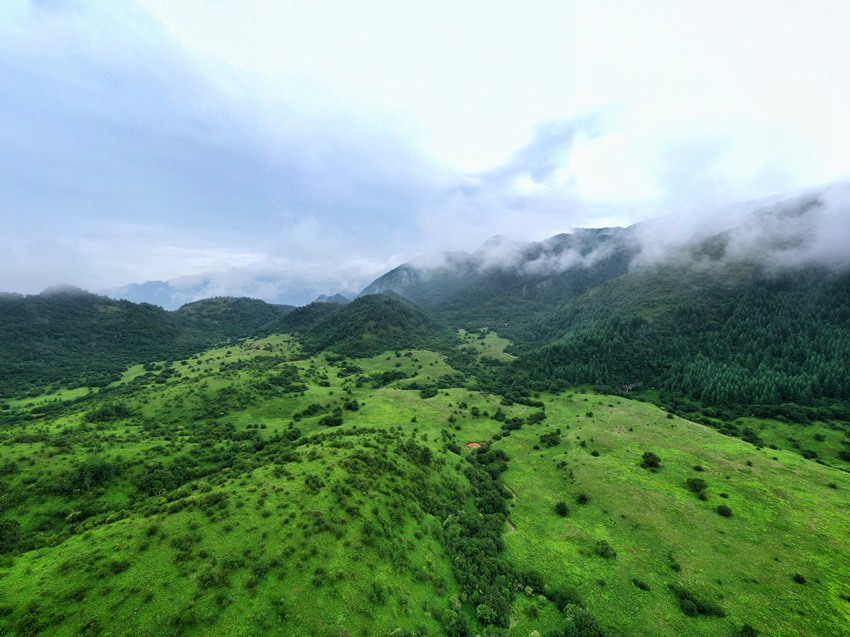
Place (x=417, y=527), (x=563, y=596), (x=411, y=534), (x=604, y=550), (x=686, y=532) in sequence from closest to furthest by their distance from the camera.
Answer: (x=563, y=596)
(x=411, y=534)
(x=604, y=550)
(x=417, y=527)
(x=686, y=532)

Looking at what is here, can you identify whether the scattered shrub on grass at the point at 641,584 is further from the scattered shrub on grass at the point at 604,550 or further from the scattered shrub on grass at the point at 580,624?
the scattered shrub on grass at the point at 580,624

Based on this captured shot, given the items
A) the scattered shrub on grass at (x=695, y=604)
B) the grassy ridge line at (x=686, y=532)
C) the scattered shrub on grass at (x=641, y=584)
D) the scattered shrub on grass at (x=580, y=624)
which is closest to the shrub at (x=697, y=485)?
the grassy ridge line at (x=686, y=532)

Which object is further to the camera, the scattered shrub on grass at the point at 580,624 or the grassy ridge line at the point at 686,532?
the grassy ridge line at the point at 686,532

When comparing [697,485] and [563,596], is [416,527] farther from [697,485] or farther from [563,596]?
[697,485]

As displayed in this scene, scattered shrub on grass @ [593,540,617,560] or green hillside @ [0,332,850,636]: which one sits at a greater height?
green hillside @ [0,332,850,636]

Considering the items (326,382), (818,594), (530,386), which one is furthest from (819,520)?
(326,382)

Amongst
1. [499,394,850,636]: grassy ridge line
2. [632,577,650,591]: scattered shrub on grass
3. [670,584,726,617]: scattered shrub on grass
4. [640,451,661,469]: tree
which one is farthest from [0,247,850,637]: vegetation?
[640,451,661,469]: tree

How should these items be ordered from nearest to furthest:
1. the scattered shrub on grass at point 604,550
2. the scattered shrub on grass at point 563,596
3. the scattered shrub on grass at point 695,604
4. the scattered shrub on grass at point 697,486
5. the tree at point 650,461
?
the scattered shrub on grass at point 695,604, the scattered shrub on grass at point 563,596, the scattered shrub on grass at point 604,550, the scattered shrub on grass at point 697,486, the tree at point 650,461

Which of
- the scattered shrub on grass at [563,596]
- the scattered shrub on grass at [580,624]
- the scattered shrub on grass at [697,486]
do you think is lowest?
the scattered shrub on grass at [563,596]

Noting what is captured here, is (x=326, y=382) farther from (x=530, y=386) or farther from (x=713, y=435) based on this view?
(x=713, y=435)

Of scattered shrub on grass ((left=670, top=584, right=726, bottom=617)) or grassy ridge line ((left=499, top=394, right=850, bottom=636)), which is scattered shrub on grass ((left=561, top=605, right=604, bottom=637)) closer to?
grassy ridge line ((left=499, top=394, right=850, bottom=636))

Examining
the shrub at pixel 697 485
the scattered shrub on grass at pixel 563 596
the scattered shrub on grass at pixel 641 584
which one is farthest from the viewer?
the shrub at pixel 697 485

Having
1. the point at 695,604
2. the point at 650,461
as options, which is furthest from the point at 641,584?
the point at 650,461
